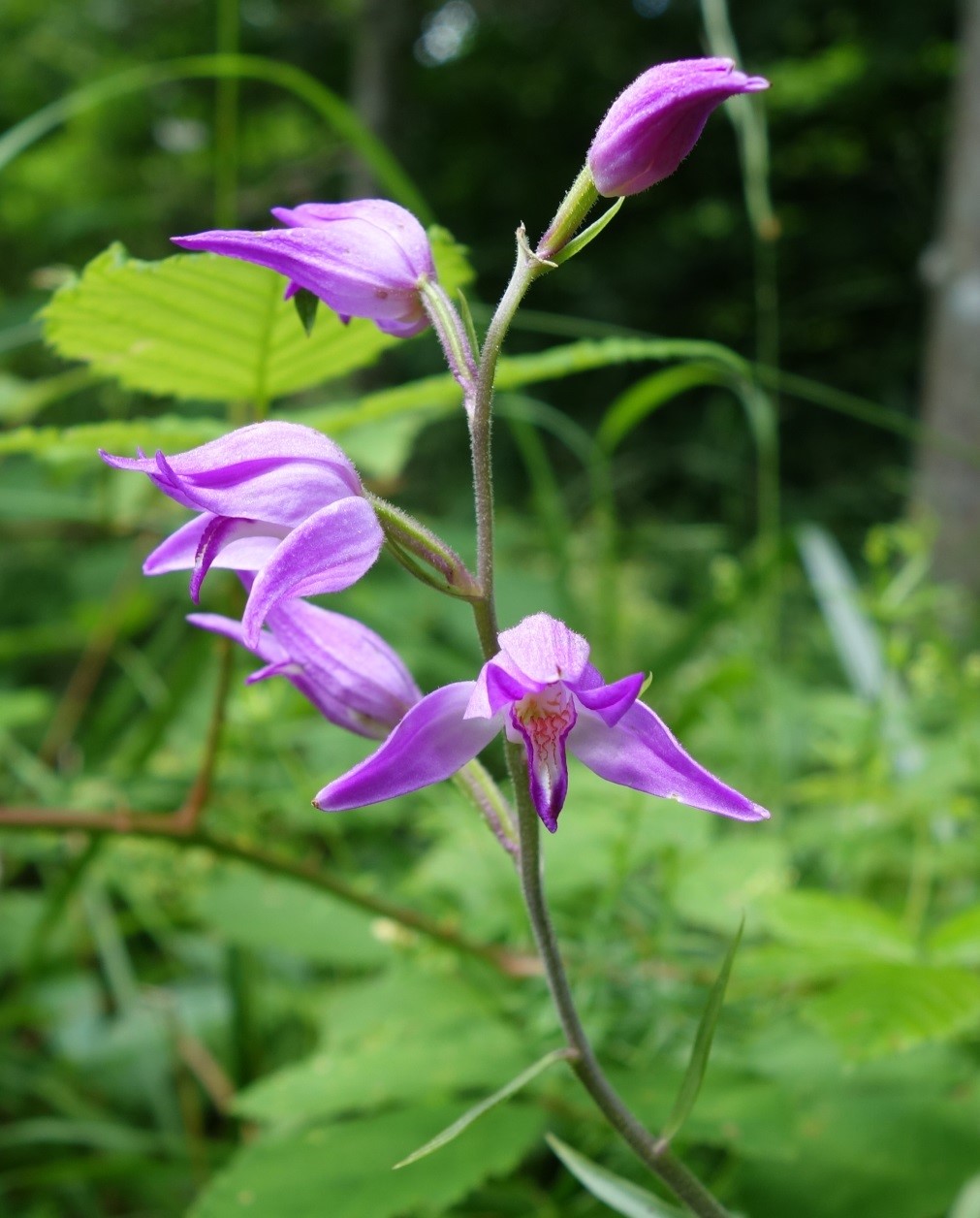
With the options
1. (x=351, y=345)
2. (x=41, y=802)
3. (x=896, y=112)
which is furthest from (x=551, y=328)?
(x=896, y=112)

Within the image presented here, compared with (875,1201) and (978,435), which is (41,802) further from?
(978,435)

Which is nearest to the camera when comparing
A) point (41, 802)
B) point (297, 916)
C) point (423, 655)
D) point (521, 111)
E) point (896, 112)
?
point (297, 916)

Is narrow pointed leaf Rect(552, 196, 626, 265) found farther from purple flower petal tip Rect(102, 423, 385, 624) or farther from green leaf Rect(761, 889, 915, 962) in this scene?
green leaf Rect(761, 889, 915, 962)

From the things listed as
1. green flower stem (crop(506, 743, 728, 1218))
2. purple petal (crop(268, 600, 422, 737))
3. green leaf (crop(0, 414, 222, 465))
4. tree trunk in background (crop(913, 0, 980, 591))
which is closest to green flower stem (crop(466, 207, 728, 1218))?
green flower stem (crop(506, 743, 728, 1218))

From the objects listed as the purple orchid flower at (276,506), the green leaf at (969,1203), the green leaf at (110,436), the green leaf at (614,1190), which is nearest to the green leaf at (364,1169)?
the green leaf at (614,1190)

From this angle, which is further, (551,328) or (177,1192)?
(177,1192)

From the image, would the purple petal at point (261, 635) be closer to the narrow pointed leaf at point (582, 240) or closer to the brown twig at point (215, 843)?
the narrow pointed leaf at point (582, 240)

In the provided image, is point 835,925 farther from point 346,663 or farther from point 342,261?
point 342,261
